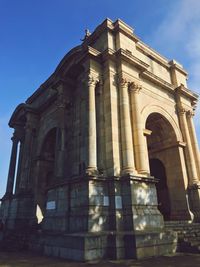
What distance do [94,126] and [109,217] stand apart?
4770mm

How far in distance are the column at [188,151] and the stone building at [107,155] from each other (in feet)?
Answer: 0.23

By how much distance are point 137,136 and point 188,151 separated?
20.9 feet

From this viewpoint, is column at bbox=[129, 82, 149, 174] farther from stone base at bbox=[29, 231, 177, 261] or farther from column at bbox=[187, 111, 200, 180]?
column at bbox=[187, 111, 200, 180]

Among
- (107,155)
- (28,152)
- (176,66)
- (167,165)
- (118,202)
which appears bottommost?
(118,202)

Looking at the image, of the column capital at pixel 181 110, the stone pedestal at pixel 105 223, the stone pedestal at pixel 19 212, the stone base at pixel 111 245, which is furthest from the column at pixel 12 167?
the column capital at pixel 181 110

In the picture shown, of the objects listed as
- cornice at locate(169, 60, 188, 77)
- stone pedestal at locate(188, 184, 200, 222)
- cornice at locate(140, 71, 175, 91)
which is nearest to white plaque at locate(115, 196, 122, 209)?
stone pedestal at locate(188, 184, 200, 222)

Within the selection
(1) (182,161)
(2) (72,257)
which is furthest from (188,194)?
(2) (72,257)

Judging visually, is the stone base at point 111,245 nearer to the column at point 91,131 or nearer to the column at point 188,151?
the column at point 91,131

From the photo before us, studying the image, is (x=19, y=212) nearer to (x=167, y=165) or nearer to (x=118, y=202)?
(x=118, y=202)

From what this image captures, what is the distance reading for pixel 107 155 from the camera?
→ 41.5ft

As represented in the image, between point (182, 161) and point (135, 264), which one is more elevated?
point (182, 161)

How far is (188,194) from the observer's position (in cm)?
1628

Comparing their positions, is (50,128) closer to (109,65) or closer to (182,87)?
(109,65)

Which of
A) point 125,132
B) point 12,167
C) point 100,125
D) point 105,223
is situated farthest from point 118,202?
point 12,167
